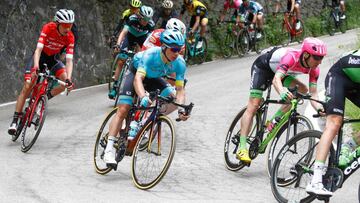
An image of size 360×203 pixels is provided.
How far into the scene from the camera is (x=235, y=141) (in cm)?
959

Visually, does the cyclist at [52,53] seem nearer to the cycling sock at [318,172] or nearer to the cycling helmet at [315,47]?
the cycling helmet at [315,47]

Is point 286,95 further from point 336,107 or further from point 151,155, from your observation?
point 151,155

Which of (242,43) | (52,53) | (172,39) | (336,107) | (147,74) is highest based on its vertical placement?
(172,39)

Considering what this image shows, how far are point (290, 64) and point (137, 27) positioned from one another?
639 cm

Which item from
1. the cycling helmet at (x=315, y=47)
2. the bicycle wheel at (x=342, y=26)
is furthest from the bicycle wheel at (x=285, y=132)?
the bicycle wheel at (x=342, y=26)

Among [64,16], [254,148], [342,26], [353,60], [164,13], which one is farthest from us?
[342,26]

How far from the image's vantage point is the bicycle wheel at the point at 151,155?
8.45 metres

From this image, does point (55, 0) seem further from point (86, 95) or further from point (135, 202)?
point (135, 202)

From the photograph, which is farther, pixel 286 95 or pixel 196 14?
pixel 196 14

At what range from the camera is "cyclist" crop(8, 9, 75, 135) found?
1133 cm

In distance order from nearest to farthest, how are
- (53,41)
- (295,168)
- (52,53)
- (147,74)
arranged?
1. (295,168)
2. (147,74)
3. (53,41)
4. (52,53)

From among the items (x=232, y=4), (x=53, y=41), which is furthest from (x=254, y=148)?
(x=232, y=4)

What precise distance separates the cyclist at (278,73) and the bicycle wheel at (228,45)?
14724 mm

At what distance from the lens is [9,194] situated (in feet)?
27.2
